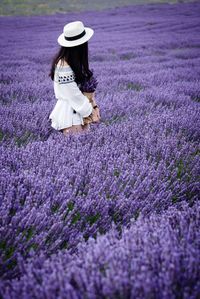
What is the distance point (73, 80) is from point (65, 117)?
0.36 meters

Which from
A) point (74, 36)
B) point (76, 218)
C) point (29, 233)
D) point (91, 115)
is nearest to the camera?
point (29, 233)

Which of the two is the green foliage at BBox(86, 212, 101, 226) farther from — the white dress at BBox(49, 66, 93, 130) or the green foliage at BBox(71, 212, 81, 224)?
the white dress at BBox(49, 66, 93, 130)

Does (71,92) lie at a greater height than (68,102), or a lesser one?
greater

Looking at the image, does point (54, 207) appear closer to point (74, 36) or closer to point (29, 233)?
point (29, 233)

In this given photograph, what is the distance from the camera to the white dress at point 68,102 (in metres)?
2.73

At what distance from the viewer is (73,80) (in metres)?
2.75

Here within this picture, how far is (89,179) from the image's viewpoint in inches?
73.1

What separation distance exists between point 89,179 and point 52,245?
0.63 m

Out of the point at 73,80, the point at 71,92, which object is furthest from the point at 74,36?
the point at 71,92

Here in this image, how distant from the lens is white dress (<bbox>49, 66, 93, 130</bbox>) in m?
2.73

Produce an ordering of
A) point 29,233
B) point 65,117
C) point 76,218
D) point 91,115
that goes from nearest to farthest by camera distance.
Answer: point 29,233 → point 76,218 → point 65,117 → point 91,115

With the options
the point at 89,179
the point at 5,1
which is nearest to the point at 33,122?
the point at 89,179

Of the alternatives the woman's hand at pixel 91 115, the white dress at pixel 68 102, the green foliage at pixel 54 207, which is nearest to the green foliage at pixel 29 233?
the green foliage at pixel 54 207

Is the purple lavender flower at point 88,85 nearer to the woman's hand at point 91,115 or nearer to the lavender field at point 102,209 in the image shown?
the woman's hand at point 91,115
